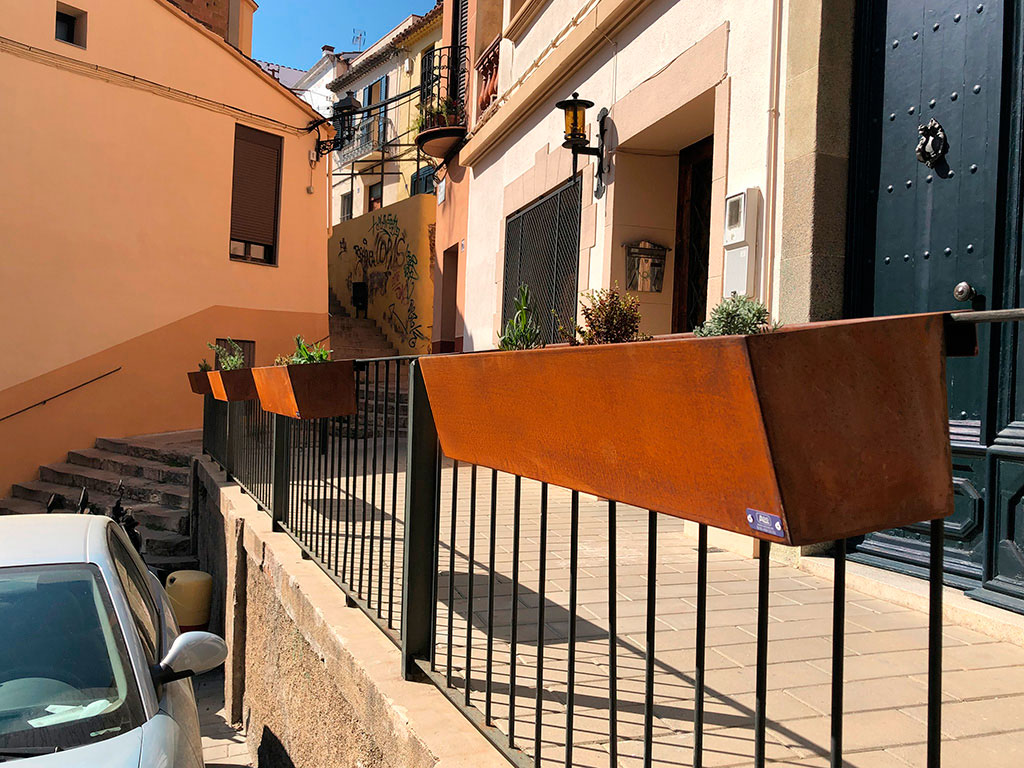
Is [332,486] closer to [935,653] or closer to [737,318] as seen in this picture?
[737,318]

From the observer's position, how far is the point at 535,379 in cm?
183

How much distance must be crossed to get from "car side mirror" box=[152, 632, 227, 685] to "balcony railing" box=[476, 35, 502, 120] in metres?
8.88

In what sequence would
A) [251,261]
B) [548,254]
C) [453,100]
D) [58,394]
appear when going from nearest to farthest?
1. [548,254]
2. [58,394]
3. [453,100]
4. [251,261]

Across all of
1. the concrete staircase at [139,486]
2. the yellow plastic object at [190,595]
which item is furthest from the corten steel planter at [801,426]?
the concrete staircase at [139,486]

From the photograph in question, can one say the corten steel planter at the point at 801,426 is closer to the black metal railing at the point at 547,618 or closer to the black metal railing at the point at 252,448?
the black metal railing at the point at 547,618

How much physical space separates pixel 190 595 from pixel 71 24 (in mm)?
10716

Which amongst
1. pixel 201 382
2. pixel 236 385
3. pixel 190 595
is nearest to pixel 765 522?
pixel 236 385

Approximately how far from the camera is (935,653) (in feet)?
3.87

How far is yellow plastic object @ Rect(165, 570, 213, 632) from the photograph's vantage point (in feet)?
25.0

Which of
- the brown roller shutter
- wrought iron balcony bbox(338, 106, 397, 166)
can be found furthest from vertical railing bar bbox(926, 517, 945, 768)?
wrought iron balcony bbox(338, 106, 397, 166)

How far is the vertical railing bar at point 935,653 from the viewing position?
115cm

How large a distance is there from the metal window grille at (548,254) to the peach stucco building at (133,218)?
734cm

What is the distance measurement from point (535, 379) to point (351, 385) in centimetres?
237

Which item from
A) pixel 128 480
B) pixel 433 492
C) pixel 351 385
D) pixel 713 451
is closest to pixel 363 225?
pixel 128 480
